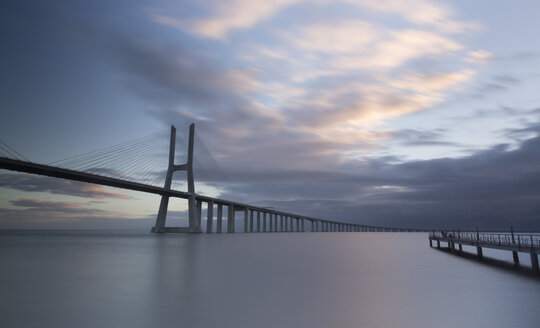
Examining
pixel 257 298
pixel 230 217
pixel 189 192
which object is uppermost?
pixel 189 192

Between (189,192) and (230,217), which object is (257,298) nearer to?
(189,192)

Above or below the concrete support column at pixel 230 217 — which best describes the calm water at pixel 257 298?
below

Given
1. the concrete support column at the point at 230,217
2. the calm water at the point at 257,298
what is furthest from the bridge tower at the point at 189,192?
the calm water at the point at 257,298

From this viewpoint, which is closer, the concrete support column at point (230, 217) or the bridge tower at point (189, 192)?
the bridge tower at point (189, 192)

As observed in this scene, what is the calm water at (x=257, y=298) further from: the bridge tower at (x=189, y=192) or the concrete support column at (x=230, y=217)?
the concrete support column at (x=230, y=217)

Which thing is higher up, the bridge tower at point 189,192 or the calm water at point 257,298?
the bridge tower at point 189,192

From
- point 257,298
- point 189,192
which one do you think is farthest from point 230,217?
point 257,298

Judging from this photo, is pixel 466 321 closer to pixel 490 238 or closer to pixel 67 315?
pixel 67 315

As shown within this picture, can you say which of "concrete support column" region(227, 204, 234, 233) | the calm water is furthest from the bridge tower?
the calm water

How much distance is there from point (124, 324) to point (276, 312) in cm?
451

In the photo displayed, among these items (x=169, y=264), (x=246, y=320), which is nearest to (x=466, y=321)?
(x=246, y=320)

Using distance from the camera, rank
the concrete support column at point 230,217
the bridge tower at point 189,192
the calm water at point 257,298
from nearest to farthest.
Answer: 1. the calm water at point 257,298
2. the bridge tower at point 189,192
3. the concrete support column at point 230,217

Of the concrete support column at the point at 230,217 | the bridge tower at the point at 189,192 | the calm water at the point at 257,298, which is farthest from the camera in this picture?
the concrete support column at the point at 230,217

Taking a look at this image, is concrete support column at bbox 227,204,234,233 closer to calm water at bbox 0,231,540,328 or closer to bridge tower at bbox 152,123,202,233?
bridge tower at bbox 152,123,202,233
